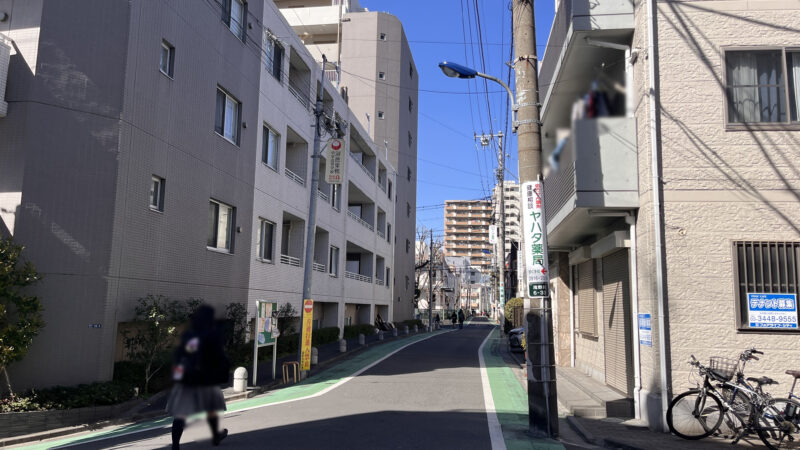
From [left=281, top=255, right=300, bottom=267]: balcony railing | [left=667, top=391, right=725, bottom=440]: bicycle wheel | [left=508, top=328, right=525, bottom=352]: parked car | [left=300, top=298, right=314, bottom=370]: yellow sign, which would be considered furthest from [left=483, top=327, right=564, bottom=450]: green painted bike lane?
[left=281, top=255, right=300, bottom=267]: balcony railing

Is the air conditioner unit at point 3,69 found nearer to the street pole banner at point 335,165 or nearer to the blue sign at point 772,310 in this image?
the street pole banner at point 335,165

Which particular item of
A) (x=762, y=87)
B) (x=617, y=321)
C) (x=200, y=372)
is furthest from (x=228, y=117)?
(x=200, y=372)

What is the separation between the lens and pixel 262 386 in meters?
15.8

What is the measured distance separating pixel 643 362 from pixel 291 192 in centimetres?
1786

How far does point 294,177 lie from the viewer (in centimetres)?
2656

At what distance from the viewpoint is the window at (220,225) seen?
60.0 feet

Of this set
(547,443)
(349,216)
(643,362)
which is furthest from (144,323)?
(349,216)

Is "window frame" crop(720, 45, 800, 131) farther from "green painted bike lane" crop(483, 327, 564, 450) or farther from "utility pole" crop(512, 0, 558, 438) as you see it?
"green painted bike lane" crop(483, 327, 564, 450)

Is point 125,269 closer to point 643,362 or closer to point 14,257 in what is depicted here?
point 14,257

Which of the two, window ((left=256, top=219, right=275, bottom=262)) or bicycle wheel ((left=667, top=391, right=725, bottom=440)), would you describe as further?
window ((left=256, top=219, right=275, bottom=262))

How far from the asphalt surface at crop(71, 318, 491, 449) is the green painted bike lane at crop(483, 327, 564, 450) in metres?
0.40

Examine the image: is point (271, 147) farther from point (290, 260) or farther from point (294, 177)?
point (290, 260)

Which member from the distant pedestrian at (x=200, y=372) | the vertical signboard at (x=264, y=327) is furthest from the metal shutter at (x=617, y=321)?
the distant pedestrian at (x=200, y=372)

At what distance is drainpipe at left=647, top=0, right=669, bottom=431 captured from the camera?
10.1 m
